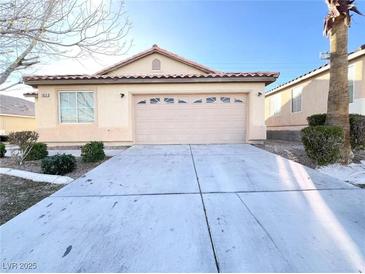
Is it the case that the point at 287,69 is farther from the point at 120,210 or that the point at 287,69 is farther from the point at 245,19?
the point at 120,210

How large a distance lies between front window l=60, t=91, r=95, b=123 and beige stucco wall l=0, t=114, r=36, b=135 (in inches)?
670

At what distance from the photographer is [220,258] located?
7.83 feet

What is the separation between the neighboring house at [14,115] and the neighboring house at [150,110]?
16497 mm

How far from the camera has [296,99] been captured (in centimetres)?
1403

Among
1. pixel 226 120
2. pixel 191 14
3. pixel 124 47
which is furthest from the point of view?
pixel 226 120

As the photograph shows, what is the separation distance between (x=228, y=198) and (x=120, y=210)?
1848mm

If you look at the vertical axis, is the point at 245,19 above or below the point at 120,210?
above

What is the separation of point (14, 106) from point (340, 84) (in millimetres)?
31768

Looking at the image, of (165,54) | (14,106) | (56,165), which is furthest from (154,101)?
(14,106)

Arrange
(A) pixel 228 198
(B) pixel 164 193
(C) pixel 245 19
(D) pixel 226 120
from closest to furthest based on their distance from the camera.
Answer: (A) pixel 228 198, (B) pixel 164 193, (D) pixel 226 120, (C) pixel 245 19

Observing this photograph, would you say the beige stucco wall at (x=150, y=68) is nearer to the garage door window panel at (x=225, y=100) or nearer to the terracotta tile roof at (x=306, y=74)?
the garage door window panel at (x=225, y=100)

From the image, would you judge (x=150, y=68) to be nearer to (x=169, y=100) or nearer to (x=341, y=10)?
(x=169, y=100)

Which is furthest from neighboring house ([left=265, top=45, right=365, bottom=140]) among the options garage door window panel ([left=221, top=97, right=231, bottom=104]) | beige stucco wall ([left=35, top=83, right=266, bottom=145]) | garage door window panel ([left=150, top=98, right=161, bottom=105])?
garage door window panel ([left=150, top=98, right=161, bottom=105])

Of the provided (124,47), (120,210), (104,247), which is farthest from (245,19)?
(104,247)
